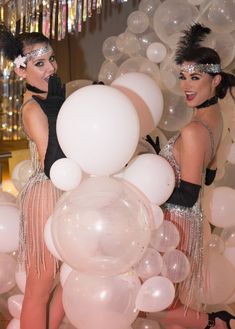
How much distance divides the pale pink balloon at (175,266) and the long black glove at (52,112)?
1.81 ft

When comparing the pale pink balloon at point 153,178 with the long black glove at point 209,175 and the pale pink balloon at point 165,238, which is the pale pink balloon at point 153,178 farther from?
the long black glove at point 209,175

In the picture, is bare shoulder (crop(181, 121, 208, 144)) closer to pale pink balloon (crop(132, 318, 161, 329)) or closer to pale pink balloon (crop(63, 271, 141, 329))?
pale pink balloon (crop(63, 271, 141, 329))

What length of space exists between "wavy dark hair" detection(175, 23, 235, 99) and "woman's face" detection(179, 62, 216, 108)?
1.3 inches

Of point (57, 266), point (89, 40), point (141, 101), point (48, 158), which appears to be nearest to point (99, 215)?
point (48, 158)

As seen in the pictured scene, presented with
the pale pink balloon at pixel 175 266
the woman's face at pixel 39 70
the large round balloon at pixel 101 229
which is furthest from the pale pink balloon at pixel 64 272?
the woman's face at pixel 39 70

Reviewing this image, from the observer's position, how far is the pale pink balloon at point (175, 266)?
2010 mm

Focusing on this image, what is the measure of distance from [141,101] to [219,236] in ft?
2.92

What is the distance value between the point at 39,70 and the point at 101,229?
0.77 m

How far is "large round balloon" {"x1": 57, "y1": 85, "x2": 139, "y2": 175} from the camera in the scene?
1.73 m

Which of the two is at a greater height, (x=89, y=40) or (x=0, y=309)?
(x=89, y=40)

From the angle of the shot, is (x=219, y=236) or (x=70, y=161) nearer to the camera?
(x=70, y=161)

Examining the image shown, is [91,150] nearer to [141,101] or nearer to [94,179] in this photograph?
[94,179]

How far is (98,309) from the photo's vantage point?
183 centimetres

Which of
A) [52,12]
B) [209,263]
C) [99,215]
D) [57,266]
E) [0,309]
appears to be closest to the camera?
[99,215]
